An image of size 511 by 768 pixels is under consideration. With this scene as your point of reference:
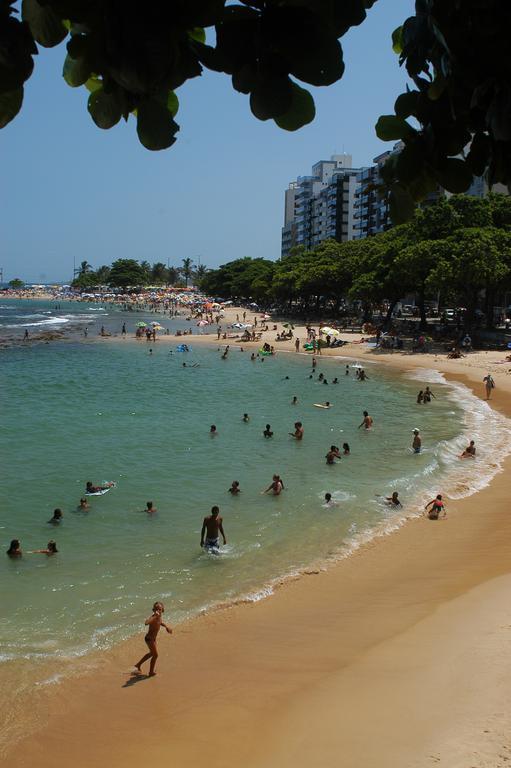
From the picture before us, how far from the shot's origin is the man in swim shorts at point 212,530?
12852mm

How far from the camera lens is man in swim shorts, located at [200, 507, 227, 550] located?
42.2ft

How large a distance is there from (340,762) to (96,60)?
685 cm

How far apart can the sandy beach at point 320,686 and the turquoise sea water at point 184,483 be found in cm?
99

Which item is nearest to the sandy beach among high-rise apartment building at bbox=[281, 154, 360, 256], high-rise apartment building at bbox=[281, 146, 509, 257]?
high-rise apartment building at bbox=[281, 146, 509, 257]


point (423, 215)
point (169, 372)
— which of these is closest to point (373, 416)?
point (169, 372)

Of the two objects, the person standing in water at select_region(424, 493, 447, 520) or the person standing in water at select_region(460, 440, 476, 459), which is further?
the person standing in water at select_region(460, 440, 476, 459)

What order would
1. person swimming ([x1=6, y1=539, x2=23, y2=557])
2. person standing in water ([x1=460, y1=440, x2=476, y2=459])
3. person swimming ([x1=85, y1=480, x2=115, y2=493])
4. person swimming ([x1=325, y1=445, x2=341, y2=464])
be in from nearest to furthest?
1. person swimming ([x1=6, y1=539, x2=23, y2=557])
2. person swimming ([x1=85, y1=480, x2=115, y2=493])
3. person swimming ([x1=325, y1=445, x2=341, y2=464])
4. person standing in water ([x1=460, y1=440, x2=476, y2=459])

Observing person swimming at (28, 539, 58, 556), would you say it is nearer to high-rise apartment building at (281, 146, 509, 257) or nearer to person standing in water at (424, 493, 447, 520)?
person standing in water at (424, 493, 447, 520)

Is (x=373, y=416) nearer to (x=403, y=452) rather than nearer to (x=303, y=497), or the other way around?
(x=403, y=452)

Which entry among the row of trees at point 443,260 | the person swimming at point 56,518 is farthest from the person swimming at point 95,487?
the row of trees at point 443,260

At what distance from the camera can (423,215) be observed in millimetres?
47312

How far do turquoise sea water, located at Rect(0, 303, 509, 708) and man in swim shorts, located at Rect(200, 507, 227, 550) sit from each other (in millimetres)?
257

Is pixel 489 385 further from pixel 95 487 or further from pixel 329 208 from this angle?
pixel 329 208

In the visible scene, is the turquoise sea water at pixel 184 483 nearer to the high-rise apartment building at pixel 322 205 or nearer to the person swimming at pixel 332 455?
the person swimming at pixel 332 455
